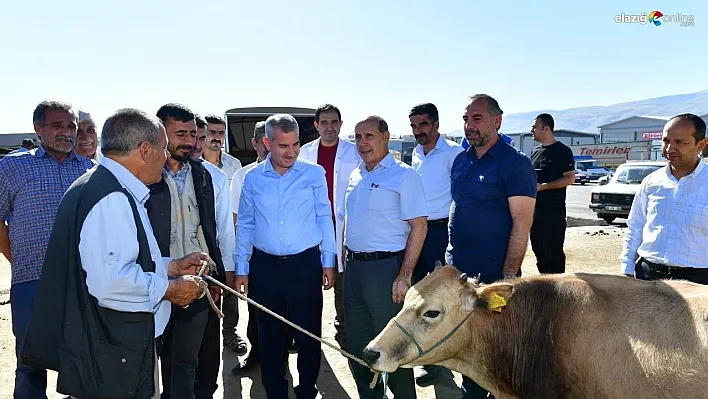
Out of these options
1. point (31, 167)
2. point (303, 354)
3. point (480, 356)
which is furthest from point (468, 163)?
point (31, 167)

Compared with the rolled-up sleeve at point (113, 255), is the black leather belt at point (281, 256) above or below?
below

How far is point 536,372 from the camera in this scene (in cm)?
312

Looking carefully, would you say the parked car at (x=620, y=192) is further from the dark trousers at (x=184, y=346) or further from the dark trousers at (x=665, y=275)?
the dark trousers at (x=184, y=346)

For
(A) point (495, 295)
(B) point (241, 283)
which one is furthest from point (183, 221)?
(A) point (495, 295)

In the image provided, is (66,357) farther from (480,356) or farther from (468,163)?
(468,163)

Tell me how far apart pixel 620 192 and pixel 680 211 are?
1415 centimetres

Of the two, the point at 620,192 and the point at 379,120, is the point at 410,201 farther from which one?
the point at 620,192

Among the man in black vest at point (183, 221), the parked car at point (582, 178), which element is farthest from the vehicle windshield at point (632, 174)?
the parked car at point (582, 178)

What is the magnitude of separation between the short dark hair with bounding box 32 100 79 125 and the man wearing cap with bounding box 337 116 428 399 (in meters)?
2.34

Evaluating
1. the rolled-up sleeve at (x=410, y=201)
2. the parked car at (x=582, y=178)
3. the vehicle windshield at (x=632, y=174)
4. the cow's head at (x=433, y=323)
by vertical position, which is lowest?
the parked car at (x=582, y=178)

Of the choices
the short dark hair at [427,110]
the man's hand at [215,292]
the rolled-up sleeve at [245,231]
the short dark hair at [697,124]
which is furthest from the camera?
the short dark hair at [427,110]

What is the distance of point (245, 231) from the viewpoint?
429 cm

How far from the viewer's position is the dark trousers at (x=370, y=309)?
403 centimetres

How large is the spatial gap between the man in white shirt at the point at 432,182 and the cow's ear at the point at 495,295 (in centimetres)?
179
